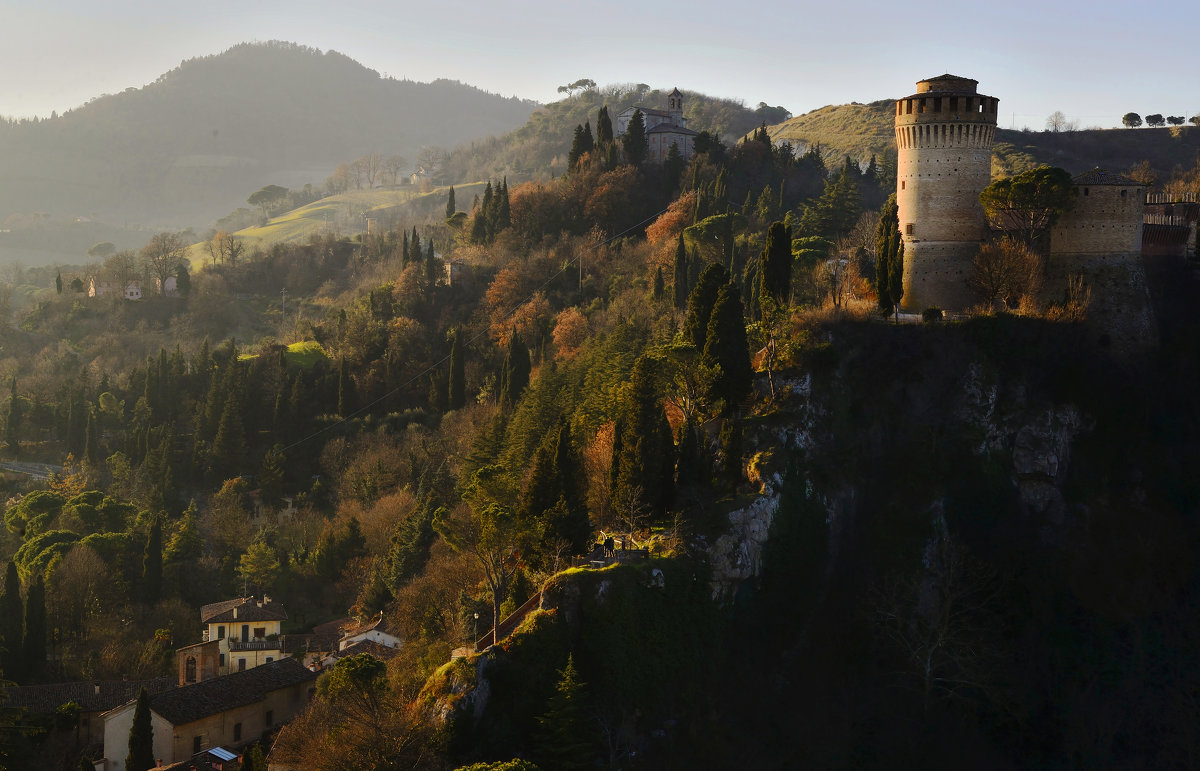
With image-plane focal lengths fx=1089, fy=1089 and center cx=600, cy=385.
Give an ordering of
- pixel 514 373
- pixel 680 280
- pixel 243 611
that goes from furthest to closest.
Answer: pixel 514 373 < pixel 680 280 < pixel 243 611

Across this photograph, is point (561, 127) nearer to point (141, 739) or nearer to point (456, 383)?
point (456, 383)

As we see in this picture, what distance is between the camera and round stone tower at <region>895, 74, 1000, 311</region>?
117ft

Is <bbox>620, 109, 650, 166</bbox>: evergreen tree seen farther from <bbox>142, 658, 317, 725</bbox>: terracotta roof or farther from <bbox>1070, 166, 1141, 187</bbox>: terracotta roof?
<bbox>142, 658, 317, 725</bbox>: terracotta roof

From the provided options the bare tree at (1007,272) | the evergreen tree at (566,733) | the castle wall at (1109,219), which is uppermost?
the castle wall at (1109,219)

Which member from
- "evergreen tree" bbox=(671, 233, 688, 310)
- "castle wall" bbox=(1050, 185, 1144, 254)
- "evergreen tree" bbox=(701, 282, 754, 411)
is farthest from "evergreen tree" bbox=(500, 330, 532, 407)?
"castle wall" bbox=(1050, 185, 1144, 254)

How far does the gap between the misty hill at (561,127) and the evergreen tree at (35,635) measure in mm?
103104

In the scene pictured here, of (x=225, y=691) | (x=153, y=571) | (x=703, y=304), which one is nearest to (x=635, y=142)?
(x=703, y=304)

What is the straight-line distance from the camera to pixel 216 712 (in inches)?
1420

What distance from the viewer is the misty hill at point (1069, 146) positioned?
252 ft

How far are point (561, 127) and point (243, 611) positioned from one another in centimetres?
12249

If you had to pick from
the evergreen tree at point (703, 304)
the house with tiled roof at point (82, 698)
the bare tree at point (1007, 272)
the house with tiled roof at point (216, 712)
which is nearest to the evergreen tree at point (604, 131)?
the evergreen tree at point (703, 304)

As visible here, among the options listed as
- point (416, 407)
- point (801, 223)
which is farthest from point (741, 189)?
point (416, 407)

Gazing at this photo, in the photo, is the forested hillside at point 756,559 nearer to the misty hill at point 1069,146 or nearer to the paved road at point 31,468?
the paved road at point 31,468

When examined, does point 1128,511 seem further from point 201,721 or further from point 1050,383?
point 201,721
